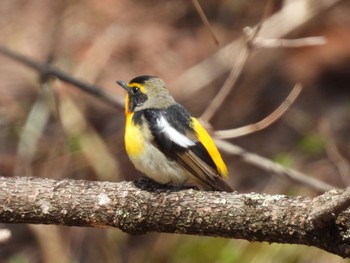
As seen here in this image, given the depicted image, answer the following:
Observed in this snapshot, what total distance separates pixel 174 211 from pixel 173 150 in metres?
0.78

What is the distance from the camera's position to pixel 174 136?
475 centimetres

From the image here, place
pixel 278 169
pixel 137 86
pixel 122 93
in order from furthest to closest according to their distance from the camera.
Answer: pixel 122 93 → pixel 278 169 → pixel 137 86

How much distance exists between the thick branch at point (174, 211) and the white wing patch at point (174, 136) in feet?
1.33

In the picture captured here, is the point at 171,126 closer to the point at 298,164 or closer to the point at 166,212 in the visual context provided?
the point at 166,212

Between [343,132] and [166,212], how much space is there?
5.02m

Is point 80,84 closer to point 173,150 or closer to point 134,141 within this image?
point 134,141

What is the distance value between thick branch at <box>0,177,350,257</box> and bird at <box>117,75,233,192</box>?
28cm

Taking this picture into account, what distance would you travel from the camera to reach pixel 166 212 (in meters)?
4.02

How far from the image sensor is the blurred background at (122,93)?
792cm

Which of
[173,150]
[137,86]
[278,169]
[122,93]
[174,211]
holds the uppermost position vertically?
[122,93]

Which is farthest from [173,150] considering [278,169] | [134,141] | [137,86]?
[278,169]

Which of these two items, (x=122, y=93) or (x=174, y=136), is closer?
(x=174, y=136)

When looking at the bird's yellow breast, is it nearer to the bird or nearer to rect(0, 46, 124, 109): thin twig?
the bird

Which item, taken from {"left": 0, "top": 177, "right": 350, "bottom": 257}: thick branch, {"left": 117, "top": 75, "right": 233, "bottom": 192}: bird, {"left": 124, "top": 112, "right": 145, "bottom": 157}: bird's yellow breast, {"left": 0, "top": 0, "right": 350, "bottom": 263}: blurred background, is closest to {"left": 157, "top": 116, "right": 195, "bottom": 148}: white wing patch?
{"left": 117, "top": 75, "right": 233, "bottom": 192}: bird
